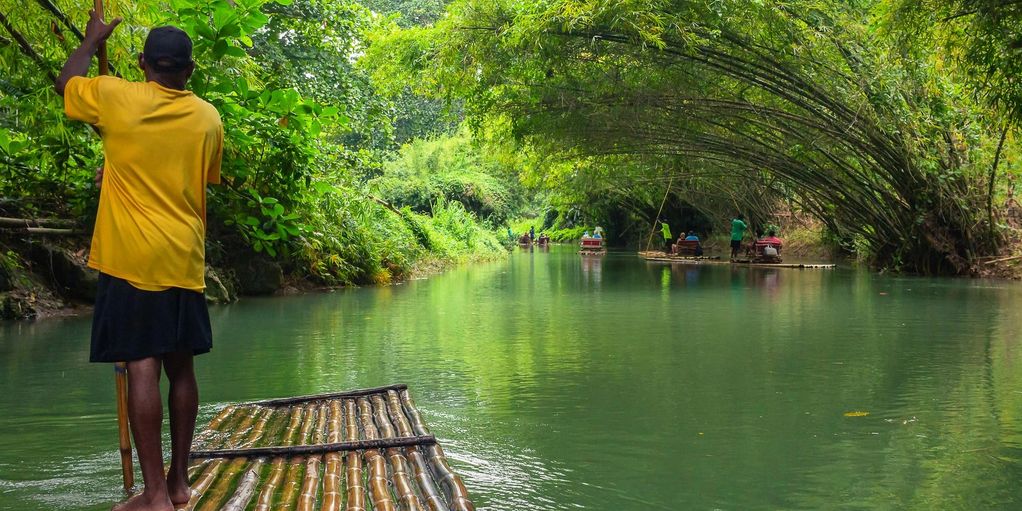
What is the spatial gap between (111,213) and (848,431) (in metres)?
3.35

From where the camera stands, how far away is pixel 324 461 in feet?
11.2

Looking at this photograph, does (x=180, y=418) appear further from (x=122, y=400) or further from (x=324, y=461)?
(x=324, y=461)

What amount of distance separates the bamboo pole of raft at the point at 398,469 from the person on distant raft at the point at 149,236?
66 centimetres

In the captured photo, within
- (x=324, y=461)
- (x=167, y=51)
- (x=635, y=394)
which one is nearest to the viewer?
(x=167, y=51)

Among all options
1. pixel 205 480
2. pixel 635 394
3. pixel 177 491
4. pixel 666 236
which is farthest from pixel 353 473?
pixel 666 236

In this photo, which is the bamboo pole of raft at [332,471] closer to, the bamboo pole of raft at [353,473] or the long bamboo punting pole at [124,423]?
the bamboo pole of raft at [353,473]

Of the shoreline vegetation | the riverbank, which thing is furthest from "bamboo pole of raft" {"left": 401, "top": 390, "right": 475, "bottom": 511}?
the riverbank

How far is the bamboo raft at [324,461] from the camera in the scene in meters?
2.91

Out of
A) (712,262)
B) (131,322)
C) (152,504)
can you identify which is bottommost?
(152,504)

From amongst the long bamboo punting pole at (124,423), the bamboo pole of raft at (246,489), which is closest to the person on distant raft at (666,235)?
the bamboo pole of raft at (246,489)

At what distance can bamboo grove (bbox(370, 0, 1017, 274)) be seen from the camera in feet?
38.7

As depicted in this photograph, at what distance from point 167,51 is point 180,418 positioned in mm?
1122

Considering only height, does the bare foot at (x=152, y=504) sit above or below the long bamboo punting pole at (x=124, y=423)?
below

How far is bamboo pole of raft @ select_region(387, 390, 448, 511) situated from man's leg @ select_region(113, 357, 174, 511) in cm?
76
